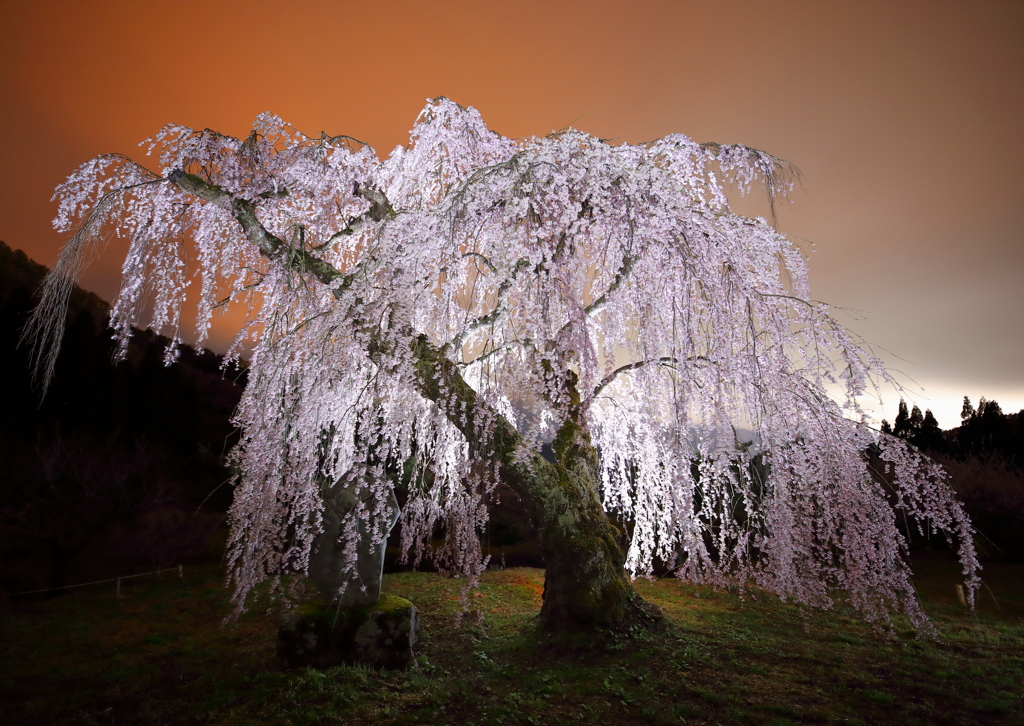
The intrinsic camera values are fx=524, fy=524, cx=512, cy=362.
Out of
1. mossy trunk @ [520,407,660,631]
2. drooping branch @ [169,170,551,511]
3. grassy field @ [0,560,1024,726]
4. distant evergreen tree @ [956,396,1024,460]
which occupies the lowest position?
grassy field @ [0,560,1024,726]

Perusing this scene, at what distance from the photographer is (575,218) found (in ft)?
14.3

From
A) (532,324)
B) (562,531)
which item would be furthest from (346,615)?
(532,324)

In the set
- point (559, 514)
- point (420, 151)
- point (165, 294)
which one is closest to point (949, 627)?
point (559, 514)

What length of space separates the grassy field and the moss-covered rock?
0.66ft

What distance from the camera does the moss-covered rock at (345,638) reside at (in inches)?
214

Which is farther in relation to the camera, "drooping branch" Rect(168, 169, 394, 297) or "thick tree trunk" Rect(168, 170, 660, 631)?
"thick tree trunk" Rect(168, 170, 660, 631)

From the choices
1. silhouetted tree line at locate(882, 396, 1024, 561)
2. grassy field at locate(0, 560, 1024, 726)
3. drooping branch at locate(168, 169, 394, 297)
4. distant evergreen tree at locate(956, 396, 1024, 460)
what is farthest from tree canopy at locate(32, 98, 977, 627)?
distant evergreen tree at locate(956, 396, 1024, 460)

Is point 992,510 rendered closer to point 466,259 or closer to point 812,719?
point 812,719

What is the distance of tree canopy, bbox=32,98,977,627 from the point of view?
410 cm

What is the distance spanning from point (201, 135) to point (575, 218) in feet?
12.7

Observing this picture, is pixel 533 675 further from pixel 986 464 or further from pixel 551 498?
pixel 986 464

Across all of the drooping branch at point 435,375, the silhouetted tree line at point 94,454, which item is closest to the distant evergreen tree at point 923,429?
the drooping branch at point 435,375

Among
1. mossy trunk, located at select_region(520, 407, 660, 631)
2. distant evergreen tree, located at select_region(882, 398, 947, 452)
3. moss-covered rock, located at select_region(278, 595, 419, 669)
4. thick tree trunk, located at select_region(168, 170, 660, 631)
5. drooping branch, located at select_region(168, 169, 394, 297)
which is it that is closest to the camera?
drooping branch, located at select_region(168, 169, 394, 297)

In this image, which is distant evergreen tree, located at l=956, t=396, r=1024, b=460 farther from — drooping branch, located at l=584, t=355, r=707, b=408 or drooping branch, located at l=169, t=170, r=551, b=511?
drooping branch, located at l=169, t=170, r=551, b=511
